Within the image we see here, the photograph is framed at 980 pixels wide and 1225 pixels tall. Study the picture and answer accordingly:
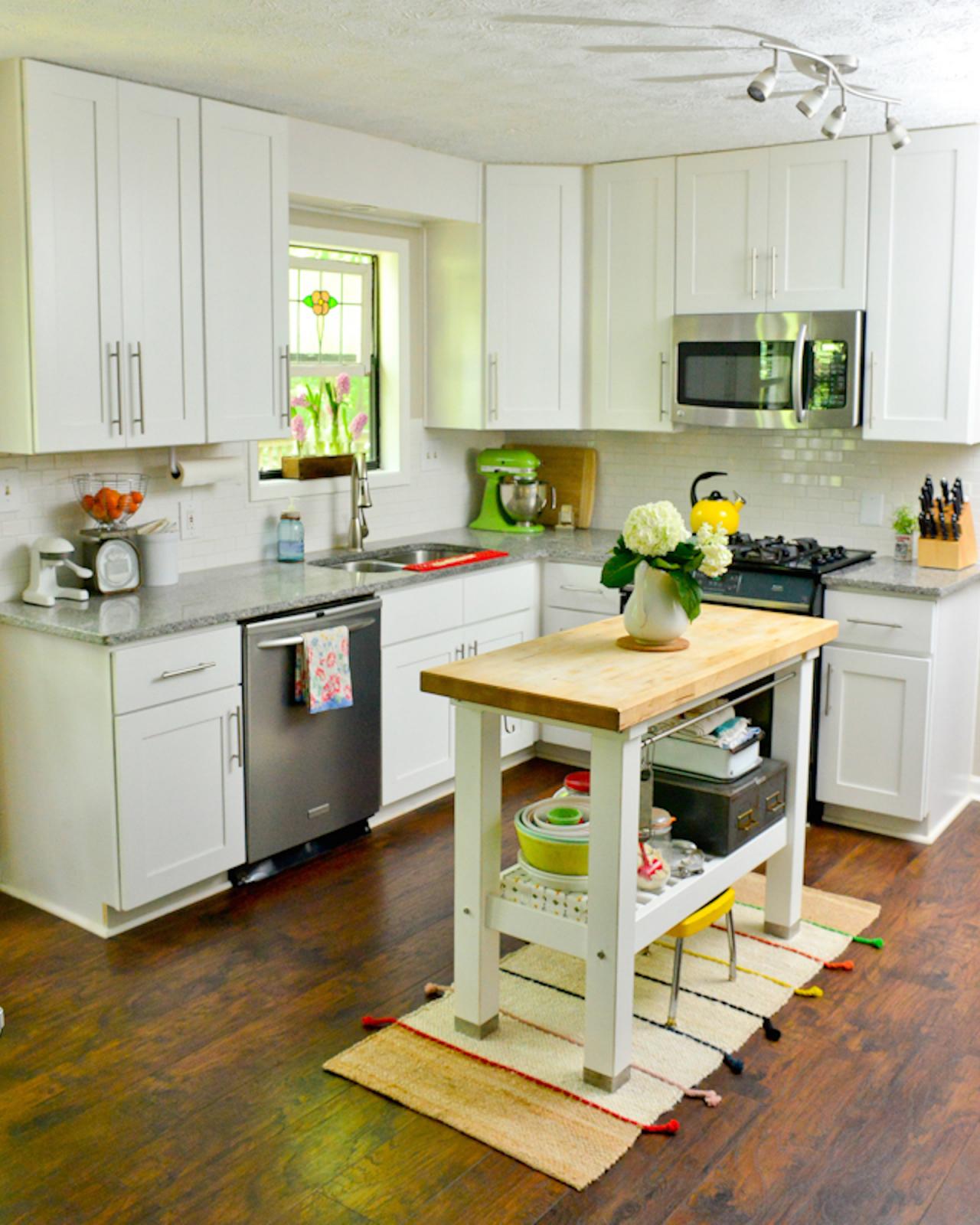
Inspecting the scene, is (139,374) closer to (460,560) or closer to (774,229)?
(460,560)

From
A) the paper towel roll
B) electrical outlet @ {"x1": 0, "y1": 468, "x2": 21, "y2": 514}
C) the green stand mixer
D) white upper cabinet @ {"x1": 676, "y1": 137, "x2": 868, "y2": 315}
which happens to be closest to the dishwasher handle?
the paper towel roll

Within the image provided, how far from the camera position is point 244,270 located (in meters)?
4.29

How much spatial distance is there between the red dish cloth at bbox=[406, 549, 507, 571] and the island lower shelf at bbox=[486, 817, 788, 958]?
1852mm

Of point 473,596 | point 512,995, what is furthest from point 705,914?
point 473,596

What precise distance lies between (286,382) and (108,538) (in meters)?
0.87

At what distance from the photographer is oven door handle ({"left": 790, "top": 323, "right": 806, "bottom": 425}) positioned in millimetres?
4871

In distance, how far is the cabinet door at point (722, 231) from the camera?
4.98 meters

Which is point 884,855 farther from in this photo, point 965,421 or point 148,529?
point 148,529

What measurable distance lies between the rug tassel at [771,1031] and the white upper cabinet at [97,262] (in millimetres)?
2507

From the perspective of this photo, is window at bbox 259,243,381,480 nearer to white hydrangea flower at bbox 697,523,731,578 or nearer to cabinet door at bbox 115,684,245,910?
cabinet door at bbox 115,684,245,910

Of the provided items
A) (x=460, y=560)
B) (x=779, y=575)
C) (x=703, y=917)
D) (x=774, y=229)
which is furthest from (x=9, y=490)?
(x=774, y=229)

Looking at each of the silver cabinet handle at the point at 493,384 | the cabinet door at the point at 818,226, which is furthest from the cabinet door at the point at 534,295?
the cabinet door at the point at 818,226

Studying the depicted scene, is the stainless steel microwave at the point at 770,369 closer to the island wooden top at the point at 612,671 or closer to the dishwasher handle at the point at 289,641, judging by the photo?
the island wooden top at the point at 612,671

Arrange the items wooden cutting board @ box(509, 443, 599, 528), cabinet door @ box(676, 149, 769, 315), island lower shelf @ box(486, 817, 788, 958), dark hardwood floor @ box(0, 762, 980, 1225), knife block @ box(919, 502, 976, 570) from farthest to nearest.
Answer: wooden cutting board @ box(509, 443, 599, 528) < cabinet door @ box(676, 149, 769, 315) < knife block @ box(919, 502, 976, 570) < island lower shelf @ box(486, 817, 788, 958) < dark hardwood floor @ box(0, 762, 980, 1225)
